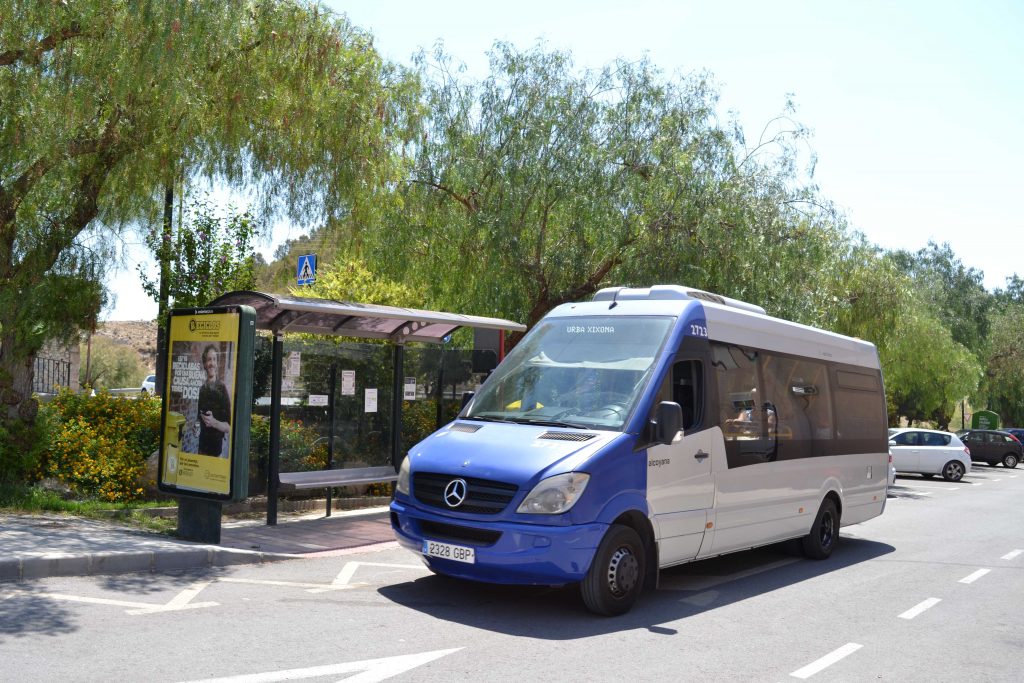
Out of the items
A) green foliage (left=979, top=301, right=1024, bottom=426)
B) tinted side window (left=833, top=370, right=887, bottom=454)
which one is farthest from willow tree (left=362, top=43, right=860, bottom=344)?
green foliage (left=979, top=301, right=1024, bottom=426)

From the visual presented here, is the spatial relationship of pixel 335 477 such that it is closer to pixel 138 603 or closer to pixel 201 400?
pixel 201 400

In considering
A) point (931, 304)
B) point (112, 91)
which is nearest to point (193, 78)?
point (112, 91)

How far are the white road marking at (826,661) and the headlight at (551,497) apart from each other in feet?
6.48

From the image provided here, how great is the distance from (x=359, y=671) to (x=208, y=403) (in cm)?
489

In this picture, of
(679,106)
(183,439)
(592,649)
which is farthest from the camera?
(679,106)

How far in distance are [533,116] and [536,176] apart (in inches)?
59.3

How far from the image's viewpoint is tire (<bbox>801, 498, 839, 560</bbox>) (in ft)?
35.7

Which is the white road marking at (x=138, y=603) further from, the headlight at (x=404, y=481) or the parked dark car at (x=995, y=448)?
the parked dark car at (x=995, y=448)

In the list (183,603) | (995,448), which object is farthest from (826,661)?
(995,448)

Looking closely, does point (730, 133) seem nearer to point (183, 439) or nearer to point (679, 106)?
point (679, 106)

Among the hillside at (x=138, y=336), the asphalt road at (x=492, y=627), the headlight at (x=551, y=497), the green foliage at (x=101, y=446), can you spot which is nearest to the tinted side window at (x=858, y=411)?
the asphalt road at (x=492, y=627)

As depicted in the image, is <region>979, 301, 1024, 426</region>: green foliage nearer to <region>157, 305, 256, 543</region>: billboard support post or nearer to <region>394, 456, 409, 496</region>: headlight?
<region>157, 305, 256, 543</region>: billboard support post

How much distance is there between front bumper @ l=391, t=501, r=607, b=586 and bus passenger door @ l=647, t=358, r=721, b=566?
0.87m

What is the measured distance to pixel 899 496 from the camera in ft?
71.4
